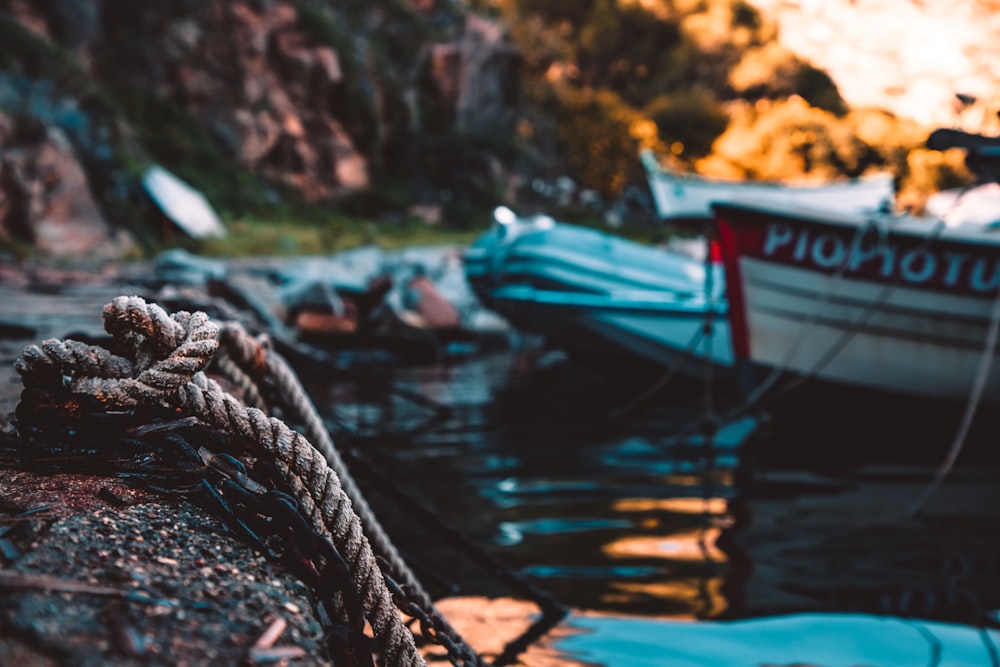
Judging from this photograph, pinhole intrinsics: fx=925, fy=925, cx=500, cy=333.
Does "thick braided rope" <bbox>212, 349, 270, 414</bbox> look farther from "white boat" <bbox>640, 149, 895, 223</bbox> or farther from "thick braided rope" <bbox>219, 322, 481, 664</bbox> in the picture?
"white boat" <bbox>640, 149, 895, 223</bbox>

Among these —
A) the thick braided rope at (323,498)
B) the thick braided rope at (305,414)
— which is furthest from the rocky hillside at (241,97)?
the thick braided rope at (323,498)

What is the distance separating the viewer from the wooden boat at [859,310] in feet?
18.4

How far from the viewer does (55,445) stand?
1.33 meters

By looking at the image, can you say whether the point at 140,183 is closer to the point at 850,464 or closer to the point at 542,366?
the point at 542,366

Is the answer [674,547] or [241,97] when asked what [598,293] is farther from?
[241,97]

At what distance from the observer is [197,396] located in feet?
4.30

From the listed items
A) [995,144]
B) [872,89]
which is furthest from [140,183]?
[872,89]

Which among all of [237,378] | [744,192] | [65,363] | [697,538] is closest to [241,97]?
[744,192]

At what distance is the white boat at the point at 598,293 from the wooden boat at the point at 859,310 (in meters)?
0.53

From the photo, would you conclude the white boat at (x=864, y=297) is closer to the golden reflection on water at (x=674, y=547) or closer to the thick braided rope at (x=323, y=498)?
the golden reflection on water at (x=674, y=547)

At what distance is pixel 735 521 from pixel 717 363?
4023mm

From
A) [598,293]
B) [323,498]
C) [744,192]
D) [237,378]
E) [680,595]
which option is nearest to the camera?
A: [323,498]

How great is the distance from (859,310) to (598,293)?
9.84ft

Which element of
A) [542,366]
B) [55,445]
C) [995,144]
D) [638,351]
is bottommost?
[542,366]
